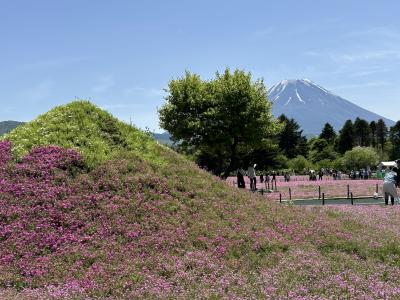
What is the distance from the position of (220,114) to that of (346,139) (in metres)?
83.0

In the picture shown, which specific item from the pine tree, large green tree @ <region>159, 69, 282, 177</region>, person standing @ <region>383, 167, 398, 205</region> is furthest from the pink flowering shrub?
the pine tree

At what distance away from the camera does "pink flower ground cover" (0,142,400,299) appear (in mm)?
10109

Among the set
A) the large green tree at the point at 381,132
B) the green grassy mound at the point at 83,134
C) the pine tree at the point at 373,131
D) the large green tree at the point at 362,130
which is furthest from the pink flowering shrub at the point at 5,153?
the pine tree at the point at 373,131

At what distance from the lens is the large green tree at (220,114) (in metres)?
47.0

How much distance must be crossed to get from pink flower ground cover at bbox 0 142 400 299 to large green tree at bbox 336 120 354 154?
10828 centimetres

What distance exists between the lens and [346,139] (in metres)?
121

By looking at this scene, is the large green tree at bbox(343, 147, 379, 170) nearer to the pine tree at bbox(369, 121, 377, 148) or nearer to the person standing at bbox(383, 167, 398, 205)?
the pine tree at bbox(369, 121, 377, 148)

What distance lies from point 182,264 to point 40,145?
8.23m

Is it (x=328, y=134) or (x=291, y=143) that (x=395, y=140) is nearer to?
(x=328, y=134)

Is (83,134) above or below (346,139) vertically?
below

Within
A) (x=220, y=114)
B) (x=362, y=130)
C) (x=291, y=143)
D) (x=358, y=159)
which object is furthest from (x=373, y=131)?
(x=220, y=114)

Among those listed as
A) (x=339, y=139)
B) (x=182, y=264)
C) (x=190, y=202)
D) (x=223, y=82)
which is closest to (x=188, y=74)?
(x=223, y=82)

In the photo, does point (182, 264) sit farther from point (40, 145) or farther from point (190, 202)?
point (40, 145)

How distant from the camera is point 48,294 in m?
9.82
